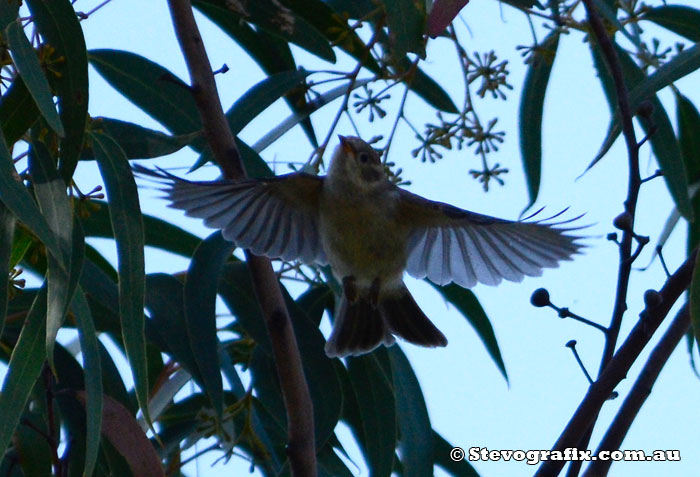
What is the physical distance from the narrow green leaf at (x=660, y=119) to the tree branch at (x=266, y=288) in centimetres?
71

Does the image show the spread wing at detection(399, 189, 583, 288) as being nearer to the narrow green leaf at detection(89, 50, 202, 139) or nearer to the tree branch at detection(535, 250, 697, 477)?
the narrow green leaf at detection(89, 50, 202, 139)

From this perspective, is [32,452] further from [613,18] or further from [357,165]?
[613,18]

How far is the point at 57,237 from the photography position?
2043mm

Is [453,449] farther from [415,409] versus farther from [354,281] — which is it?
[354,281]

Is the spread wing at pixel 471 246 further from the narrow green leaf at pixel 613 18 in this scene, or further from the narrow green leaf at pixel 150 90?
the narrow green leaf at pixel 150 90

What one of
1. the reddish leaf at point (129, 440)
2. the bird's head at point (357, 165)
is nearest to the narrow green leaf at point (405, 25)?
the bird's head at point (357, 165)

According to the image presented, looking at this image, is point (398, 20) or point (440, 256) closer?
point (398, 20)

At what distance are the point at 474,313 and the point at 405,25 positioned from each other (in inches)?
37.6

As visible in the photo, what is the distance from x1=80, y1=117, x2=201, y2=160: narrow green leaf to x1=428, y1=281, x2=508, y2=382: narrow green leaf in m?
Answer: 0.93

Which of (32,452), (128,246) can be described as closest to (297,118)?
(128,246)

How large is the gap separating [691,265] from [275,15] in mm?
1253

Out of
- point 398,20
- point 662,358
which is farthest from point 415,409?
point 398,20

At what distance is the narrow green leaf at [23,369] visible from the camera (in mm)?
1979

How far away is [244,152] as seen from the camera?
2.69 metres
